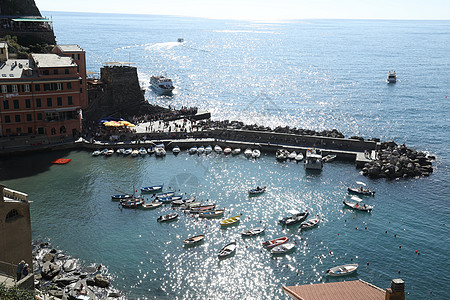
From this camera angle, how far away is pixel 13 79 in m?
76.1

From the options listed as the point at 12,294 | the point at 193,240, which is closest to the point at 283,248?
the point at 193,240

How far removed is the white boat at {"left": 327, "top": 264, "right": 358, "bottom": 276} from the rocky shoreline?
21.2 meters

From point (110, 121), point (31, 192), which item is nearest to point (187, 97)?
point (110, 121)

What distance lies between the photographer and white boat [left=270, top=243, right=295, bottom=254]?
50.4 metres

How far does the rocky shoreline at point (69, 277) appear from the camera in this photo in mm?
42375

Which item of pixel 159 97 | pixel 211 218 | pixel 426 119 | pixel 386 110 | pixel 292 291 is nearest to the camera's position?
pixel 292 291

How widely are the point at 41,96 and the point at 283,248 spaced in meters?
52.9

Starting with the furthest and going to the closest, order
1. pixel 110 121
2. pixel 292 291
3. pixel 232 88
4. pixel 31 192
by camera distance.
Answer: pixel 232 88
pixel 110 121
pixel 31 192
pixel 292 291

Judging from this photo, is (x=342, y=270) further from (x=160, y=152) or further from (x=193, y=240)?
(x=160, y=152)

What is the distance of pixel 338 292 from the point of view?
102 feet

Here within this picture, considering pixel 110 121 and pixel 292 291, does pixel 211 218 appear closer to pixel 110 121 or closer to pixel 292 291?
pixel 292 291

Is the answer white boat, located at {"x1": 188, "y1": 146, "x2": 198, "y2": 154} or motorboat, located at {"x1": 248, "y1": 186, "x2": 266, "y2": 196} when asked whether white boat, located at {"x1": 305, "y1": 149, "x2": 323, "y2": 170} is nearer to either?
motorboat, located at {"x1": 248, "y1": 186, "x2": 266, "y2": 196}

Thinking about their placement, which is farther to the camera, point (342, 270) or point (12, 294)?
point (342, 270)

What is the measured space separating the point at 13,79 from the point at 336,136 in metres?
60.8
